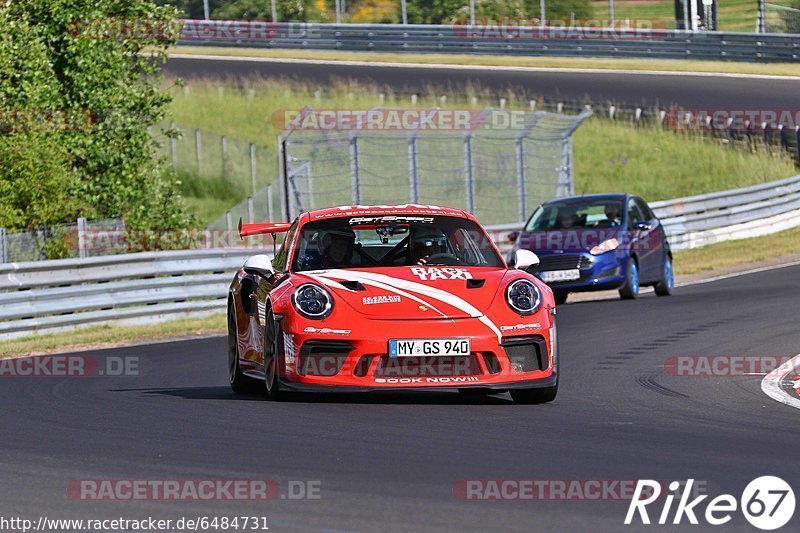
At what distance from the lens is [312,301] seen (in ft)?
31.9

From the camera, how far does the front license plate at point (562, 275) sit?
67.8 ft

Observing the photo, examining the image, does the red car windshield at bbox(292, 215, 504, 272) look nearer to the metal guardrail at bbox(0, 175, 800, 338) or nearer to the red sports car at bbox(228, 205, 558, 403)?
the red sports car at bbox(228, 205, 558, 403)

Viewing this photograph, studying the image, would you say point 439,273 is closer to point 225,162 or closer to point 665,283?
point 665,283

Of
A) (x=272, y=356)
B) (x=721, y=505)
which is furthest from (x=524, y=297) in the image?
(x=721, y=505)

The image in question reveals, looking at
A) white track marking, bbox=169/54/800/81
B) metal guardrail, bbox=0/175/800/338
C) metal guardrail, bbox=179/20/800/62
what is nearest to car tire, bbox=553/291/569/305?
metal guardrail, bbox=0/175/800/338

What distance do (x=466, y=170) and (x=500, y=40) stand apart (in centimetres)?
2512

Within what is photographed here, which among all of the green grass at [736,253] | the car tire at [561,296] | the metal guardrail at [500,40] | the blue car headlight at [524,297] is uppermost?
the metal guardrail at [500,40]

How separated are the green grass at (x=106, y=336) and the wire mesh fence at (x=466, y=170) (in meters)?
3.99

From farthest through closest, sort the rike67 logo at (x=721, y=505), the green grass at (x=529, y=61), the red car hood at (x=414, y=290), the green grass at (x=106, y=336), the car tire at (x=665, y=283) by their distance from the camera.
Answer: the green grass at (x=529, y=61) → the car tire at (x=665, y=283) → the green grass at (x=106, y=336) → the red car hood at (x=414, y=290) → the rike67 logo at (x=721, y=505)

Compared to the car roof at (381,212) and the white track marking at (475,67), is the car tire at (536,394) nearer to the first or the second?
the car roof at (381,212)

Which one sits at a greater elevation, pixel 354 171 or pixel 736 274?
pixel 354 171

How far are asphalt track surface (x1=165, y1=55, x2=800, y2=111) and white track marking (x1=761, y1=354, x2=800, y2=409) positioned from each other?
1122 inches

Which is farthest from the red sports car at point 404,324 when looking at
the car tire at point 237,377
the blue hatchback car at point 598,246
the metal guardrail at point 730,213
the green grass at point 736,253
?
the metal guardrail at point 730,213

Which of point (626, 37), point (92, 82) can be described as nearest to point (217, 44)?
point (626, 37)
